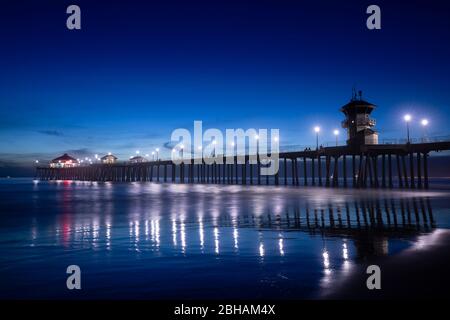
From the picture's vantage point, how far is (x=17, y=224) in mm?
16703

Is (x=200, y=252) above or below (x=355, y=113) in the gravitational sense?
below

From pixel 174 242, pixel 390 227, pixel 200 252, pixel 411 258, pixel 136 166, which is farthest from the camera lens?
pixel 136 166

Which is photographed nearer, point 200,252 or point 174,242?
point 200,252

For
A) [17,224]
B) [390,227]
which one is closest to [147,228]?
[17,224]

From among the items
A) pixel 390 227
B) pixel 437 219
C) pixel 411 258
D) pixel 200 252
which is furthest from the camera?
pixel 437 219

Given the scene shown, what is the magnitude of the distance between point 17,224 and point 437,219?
19461 millimetres

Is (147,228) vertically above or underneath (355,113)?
underneath
